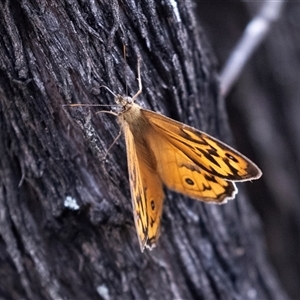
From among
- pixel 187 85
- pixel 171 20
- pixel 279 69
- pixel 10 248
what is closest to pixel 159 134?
pixel 187 85

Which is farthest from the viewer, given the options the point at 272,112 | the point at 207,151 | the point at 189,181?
the point at 272,112

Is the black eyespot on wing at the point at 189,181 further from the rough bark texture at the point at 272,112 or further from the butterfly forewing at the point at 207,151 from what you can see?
the rough bark texture at the point at 272,112

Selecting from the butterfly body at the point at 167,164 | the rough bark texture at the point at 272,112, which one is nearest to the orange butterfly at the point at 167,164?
the butterfly body at the point at 167,164

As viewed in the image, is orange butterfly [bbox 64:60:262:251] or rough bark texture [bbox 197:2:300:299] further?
rough bark texture [bbox 197:2:300:299]

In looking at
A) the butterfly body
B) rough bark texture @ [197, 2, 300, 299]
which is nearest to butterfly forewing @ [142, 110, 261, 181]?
the butterfly body

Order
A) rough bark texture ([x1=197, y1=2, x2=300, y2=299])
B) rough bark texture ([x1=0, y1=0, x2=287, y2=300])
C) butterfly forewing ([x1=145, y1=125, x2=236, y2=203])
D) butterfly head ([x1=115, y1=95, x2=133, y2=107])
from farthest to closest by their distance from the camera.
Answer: rough bark texture ([x1=197, y1=2, x2=300, y2=299]) < butterfly forewing ([x1=145, y1=125, x2=236, y2=203]) < butterfly head ([x1=115, y1=95, x2=133, y2=107]) < rough bark texture ([x1=0, y1=0, x2=287, y2=300])

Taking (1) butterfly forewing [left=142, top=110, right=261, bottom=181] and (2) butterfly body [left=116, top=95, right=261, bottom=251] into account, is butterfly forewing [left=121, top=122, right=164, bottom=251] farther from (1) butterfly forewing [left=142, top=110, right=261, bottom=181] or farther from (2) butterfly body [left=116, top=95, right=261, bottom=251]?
Answer: (1) butterfly forewing [left=142, top=110, right=261, bottom=181]

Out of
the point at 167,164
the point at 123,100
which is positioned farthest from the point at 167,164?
the point at 123,100

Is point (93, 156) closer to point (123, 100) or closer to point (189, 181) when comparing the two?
point (123, 100)
